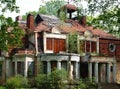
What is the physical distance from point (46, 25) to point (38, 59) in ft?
18.1

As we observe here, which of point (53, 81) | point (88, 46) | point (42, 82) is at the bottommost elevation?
point (42, 82)

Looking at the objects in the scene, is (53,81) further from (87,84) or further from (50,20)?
(50,20)

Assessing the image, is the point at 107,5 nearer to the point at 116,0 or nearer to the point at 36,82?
the point at 116,0

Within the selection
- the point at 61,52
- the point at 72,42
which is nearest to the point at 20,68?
the point at 61,52

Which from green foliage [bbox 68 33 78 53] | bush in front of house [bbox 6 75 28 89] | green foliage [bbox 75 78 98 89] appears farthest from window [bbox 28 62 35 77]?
green foliage [bbox 75 78 98 89]

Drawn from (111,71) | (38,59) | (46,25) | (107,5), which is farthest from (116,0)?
(111,71)

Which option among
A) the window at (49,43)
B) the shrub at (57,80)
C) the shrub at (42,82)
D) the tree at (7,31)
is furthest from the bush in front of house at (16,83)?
the tree at (7,31)

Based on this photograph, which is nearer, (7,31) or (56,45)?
(7,31)

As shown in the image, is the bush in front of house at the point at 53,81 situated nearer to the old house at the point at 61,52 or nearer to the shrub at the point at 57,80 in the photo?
the shrub at the point at 57,80

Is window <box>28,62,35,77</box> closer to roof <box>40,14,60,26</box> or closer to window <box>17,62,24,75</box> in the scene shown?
window <box>17,62,24,75</box>

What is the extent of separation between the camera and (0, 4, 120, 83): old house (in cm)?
3819

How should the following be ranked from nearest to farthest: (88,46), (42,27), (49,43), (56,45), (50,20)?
(49,43)
(56,45)
(42,27)
(50,20)
(88,46)

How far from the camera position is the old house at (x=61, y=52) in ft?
125

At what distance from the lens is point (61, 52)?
40.3 meters
